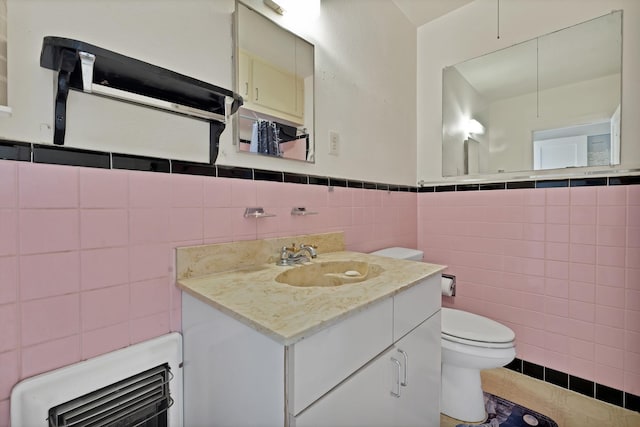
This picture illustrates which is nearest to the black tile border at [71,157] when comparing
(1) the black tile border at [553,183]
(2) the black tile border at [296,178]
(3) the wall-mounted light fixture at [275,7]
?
(2) the black tile border at [296,178]

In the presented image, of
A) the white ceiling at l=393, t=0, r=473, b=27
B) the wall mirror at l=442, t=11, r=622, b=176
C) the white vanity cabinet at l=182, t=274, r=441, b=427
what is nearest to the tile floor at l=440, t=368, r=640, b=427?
the white vanity cabinet at l=182, t=274, r=441, b=427

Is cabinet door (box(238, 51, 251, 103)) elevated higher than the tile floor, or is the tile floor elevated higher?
cabinet door (box(238, 51, 251, 103))

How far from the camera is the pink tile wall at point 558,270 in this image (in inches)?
57.3

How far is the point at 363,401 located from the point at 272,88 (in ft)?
3.97

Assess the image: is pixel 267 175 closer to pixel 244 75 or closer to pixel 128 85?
pixel 244 75

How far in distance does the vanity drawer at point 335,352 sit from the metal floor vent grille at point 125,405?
0.53 meters

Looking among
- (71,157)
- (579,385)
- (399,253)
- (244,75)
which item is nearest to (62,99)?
(71,157)

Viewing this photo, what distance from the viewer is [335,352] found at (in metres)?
0.68

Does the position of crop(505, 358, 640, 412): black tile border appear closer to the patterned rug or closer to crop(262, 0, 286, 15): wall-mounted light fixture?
the patterned rug

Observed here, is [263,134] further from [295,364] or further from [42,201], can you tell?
[295,364]

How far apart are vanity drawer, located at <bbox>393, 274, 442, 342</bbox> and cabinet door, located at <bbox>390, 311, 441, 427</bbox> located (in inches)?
1.1

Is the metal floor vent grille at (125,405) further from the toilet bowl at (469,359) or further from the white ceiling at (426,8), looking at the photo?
the white ceiling at (426,8)

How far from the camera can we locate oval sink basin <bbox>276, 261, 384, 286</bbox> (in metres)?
1.12

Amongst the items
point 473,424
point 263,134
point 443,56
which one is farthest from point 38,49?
point 443,56
